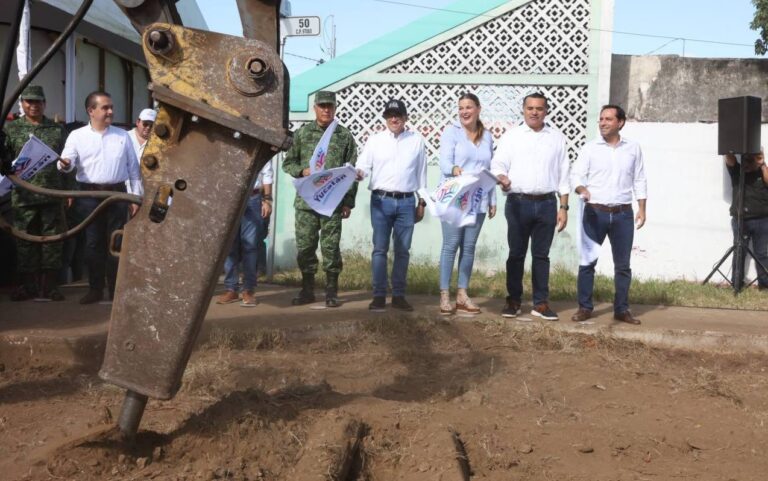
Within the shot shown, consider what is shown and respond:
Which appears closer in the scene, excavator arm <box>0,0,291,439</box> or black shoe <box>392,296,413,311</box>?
excavator arm <box>0,0,291,439</box>

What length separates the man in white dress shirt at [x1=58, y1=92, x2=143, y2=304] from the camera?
8.09 meters

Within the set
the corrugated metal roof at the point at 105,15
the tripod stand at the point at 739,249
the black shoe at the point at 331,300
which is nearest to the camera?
the black shoe at the point at 331,300

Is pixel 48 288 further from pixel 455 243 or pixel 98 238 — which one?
pixel 455 243

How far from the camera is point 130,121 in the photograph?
14.2 m

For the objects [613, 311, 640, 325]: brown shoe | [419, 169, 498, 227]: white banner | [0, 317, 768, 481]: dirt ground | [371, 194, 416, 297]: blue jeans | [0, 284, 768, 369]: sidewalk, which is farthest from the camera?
[371, 194, 416, 297]: blue jeans

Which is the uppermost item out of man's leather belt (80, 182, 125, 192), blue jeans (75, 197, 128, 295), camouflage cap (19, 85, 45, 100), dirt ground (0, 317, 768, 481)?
camouflage cap (19, 85, 45, 100)

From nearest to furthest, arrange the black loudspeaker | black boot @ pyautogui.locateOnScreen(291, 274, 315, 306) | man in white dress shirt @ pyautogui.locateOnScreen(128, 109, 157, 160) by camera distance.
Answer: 1. black boot @ pyautogui.locateOnScreen(291, 274, 315, 306)
2. man in white dress shirt @ pyautogui.locateOnScreen(128, 109, 157, 160)
3. the black loudspeaker

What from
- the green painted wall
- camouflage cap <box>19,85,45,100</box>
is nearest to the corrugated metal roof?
the green painted wall

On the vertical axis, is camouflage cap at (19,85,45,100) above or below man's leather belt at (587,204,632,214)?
above

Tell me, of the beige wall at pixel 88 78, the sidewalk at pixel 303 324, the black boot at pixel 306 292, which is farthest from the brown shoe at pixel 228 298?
the beige wall at pixel 88 78

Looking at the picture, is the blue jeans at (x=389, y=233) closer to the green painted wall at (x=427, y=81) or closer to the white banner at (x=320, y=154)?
the white banner at (x=320, y=154)

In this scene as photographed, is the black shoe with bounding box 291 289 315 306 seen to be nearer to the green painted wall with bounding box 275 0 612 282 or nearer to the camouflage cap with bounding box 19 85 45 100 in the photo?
the camouflage cap with bounding box 19 85 45 100

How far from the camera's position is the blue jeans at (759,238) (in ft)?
37.0

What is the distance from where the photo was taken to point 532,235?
26.5 ft
